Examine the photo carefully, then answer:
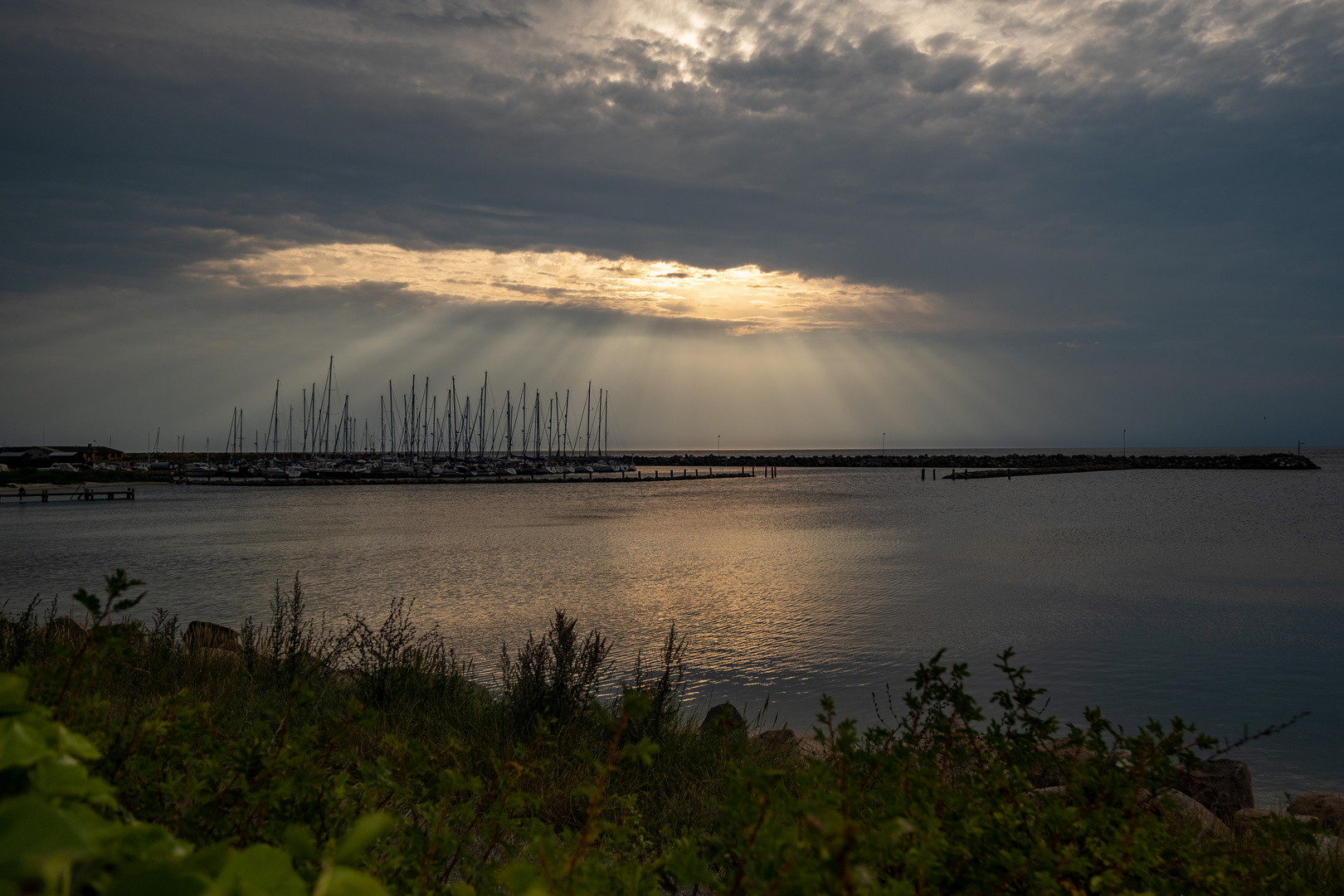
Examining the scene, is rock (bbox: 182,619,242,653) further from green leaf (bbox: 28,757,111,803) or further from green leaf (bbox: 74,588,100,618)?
green leaf (bbox: 28,757,111,803)

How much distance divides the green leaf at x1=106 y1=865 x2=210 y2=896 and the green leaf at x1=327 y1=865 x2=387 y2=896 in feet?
0.45

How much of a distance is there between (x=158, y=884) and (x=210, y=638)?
11.9m

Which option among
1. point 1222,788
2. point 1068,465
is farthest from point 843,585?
point 1068,465

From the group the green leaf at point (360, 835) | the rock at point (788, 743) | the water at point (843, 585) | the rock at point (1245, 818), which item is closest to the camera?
the green leaf at point (360, 835)

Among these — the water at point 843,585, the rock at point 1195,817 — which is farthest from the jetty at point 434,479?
the rock at point 1195,817

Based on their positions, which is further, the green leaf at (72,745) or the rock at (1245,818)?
the rock at (1245,818)

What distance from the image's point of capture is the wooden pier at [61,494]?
5047 cm

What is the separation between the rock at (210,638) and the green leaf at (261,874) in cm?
1031

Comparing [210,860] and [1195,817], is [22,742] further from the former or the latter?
[1195,817]

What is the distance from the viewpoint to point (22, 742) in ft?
3.49

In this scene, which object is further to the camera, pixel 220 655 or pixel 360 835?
pixel 220 655

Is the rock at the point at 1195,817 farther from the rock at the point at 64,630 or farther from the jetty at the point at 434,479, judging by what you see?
the jetty at the point at 434,479

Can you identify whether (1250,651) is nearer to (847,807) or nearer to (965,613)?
(965,613)

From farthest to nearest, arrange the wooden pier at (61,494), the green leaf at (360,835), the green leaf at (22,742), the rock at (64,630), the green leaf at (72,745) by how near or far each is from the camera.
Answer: the wooden pier at (61,494), the rock at (64,630), the green leaf at (72,745), the green leaf at (22,742), the green leaf at (360,835)
